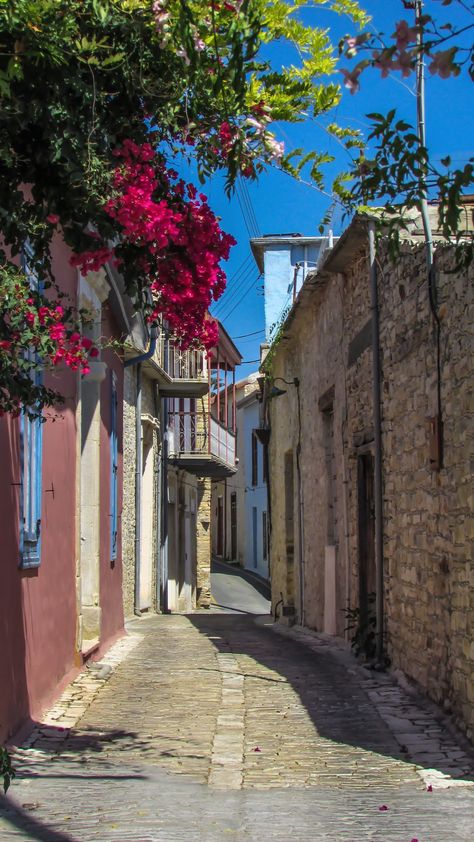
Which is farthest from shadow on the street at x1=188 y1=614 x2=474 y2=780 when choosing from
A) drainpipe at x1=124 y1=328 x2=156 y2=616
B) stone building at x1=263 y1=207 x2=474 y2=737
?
drainpipe at x1=124 y1=328 x2=156 y2=616

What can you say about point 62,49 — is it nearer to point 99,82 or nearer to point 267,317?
point 99,82

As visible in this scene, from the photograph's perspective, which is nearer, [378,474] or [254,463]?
[378,474]

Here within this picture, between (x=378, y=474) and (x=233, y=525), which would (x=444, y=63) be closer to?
(x=378, y=474)

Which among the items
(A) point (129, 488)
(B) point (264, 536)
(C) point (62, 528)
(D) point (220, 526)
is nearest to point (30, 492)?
(C) point (62, 528)

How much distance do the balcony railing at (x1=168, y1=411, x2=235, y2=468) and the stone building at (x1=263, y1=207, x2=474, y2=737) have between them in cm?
613

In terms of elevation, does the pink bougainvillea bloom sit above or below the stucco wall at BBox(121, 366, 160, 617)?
above

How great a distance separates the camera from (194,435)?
21844 millimetres

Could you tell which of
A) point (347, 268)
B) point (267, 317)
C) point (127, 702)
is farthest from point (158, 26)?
point (267, 317)

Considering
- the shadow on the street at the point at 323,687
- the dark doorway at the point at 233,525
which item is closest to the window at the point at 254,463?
the dark doorway at the point at 233,525

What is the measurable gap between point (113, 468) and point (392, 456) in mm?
3777

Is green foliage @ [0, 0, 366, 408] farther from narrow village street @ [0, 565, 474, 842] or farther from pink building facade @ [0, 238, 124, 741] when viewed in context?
narrow village street @ [0, 565, 474, 842]

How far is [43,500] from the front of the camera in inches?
290

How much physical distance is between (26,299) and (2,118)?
773 millimetres

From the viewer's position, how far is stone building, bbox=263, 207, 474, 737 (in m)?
6.58
